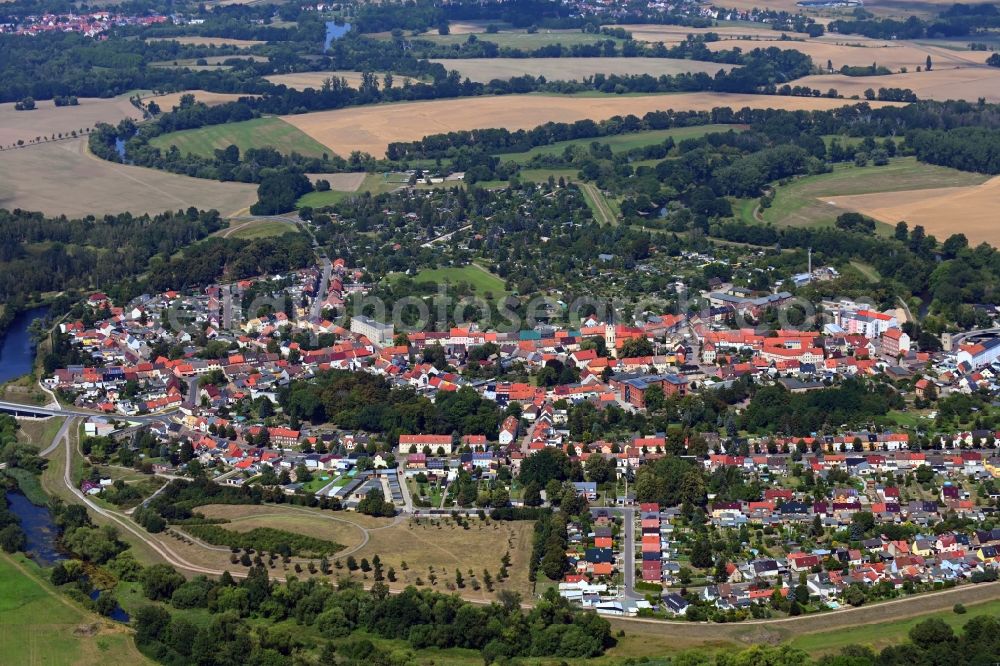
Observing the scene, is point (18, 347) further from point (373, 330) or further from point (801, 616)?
point (801, 616)

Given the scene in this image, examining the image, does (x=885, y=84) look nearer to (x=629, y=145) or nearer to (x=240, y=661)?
(x=629, y=145)

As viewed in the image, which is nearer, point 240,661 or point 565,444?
point 240,661

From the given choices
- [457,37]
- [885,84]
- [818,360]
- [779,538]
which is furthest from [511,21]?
[779,538]

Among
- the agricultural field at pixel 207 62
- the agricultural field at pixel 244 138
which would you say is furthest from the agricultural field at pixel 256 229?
the agricultural field at pixel 207 62

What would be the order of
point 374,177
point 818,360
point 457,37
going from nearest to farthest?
point 818,360, point 374,177, point 457,37

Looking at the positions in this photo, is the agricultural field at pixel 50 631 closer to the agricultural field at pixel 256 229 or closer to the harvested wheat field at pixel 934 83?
the agricultural field at pixel 256 229

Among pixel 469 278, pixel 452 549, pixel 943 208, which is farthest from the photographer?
pixel 943 208

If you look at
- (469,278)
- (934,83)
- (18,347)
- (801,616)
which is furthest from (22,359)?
(934,83)
